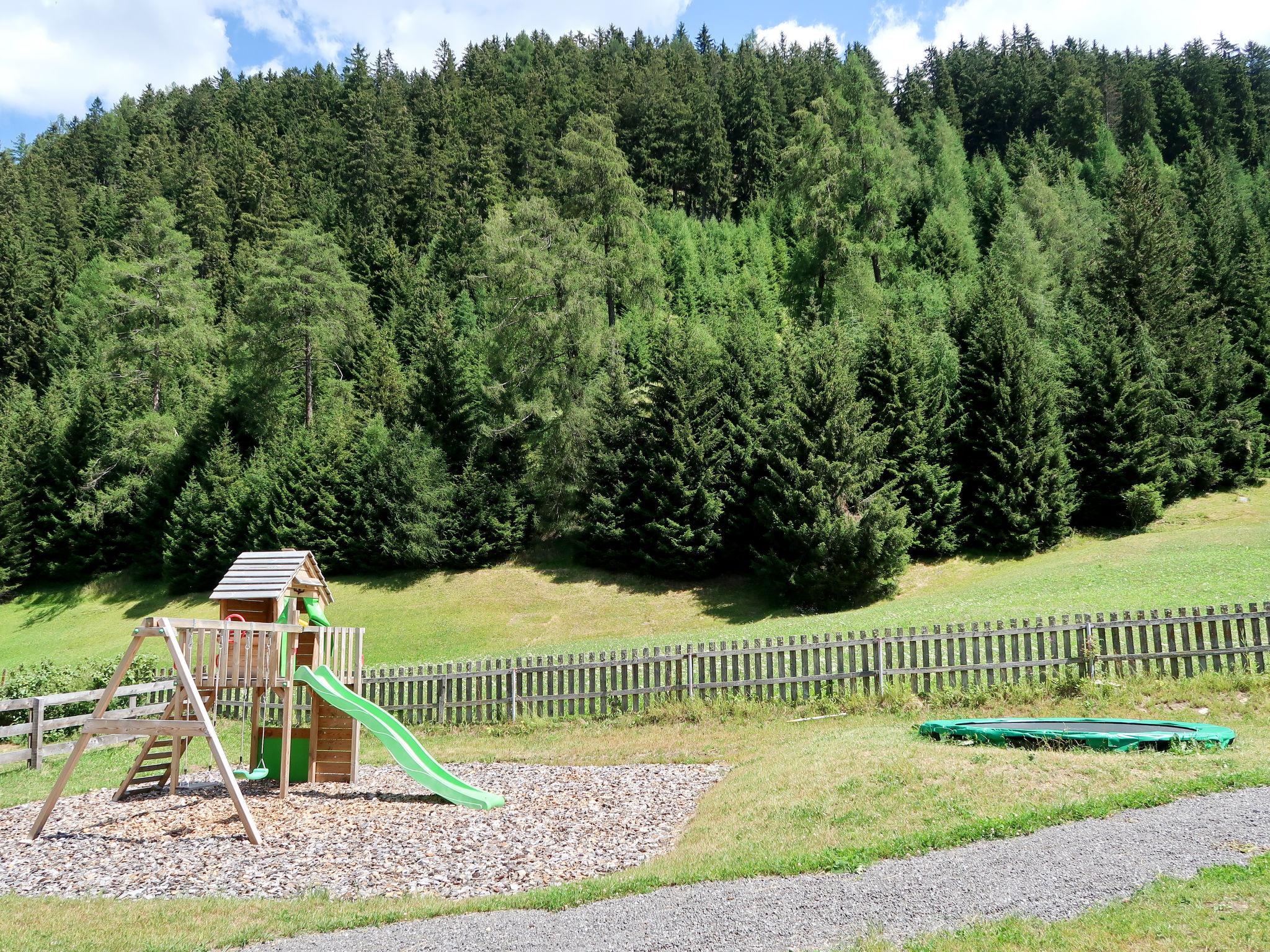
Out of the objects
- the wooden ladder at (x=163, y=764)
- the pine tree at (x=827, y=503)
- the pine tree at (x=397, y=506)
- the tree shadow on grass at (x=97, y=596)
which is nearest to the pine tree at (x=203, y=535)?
the tree shadow on grass at (x=97, y=596)

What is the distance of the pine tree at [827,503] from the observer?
31.2 metres

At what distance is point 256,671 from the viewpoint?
1212 centimetres

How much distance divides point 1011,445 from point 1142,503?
552cm

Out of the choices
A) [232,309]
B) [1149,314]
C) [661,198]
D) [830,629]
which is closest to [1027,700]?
[830,629]

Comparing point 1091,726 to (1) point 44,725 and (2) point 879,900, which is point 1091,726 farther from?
(1) point 44,725

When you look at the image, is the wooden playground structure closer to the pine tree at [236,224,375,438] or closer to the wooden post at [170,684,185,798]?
the wooden post at [170,684,185,798]

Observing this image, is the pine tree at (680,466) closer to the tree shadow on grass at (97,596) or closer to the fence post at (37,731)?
the fence post at (37,731)

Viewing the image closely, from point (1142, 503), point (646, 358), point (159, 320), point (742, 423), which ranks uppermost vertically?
point (159, 320)

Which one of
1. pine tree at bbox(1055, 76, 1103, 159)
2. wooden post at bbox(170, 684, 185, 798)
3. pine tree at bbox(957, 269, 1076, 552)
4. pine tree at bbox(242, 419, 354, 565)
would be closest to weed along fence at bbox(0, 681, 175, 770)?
wooden post at bbox(170, 684, 185, 798)

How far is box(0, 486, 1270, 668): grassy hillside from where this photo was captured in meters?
24.2

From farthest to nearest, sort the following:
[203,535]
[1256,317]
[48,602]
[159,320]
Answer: [159,320] < [48,602] < [1256,317] < [203,535]

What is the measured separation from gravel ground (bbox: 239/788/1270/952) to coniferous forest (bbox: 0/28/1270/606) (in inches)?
957

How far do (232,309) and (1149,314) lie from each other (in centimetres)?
5970

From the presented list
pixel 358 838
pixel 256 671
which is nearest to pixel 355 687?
pixel 256 671
